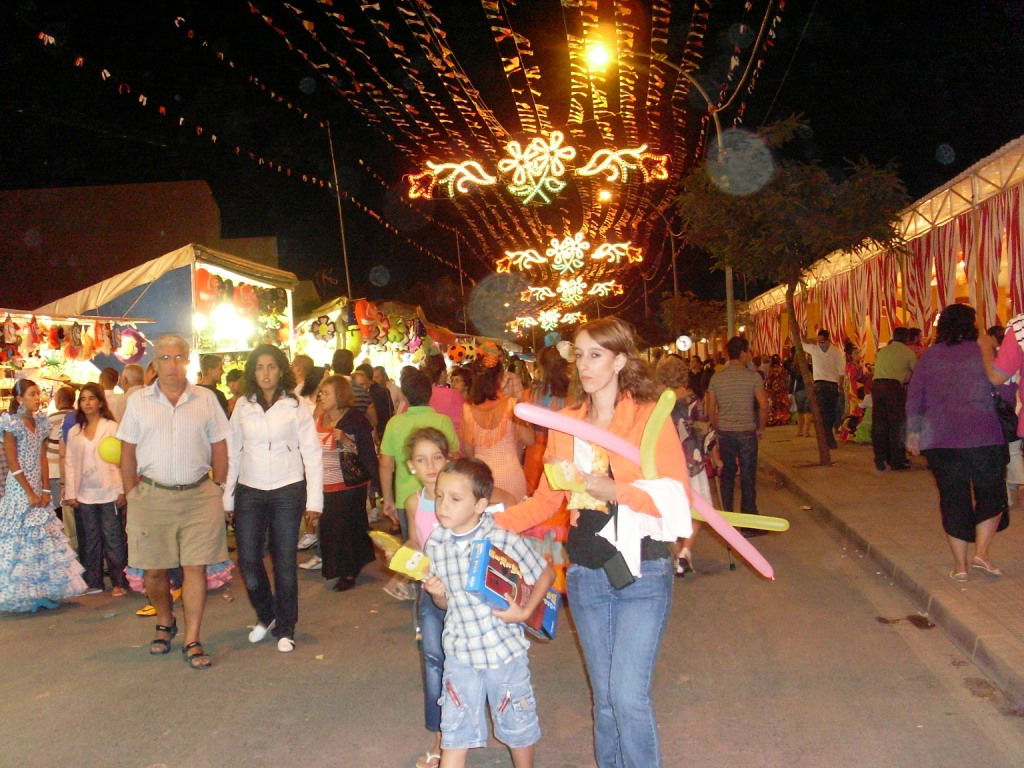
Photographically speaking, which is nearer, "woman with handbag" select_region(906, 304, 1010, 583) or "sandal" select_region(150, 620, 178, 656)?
"sandal" select_region(150, 620, 178, 656)

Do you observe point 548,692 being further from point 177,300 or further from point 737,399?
point 177,300

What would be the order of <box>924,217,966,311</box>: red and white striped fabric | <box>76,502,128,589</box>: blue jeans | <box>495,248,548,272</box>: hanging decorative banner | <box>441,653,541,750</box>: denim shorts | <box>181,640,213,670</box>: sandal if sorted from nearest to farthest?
<box>441,653,541,750</box>: denim shorts, <box>181,640,213,670</box>: sandal, <box>76,502,128,589</box>: blue jeans, <box>924,217,966,311</box>: red and white striped fabric, <box>495,248,548,272</box>: hanging decorative banner

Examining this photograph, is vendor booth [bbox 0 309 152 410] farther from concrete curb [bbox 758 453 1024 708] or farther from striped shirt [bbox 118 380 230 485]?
concrete curb [bbox 758 453 1024 708]

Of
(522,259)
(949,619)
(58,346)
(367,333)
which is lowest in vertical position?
(949,619)

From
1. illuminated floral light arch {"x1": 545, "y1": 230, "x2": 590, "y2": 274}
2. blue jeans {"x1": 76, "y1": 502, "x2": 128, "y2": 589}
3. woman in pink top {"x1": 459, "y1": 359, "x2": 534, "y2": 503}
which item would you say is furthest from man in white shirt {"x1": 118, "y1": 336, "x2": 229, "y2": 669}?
illuminated floral light arch {"x1": 545, "y1": 230, "x2": 590, "y2": 274}

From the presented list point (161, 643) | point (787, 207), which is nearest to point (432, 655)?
point (161, 643)

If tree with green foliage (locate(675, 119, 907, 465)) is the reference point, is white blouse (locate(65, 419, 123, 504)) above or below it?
below

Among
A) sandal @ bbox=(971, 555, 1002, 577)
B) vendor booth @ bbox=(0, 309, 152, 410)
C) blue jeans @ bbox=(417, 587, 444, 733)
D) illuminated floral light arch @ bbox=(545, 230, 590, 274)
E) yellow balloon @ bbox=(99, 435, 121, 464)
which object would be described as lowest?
sandal @ bbox=(971, 555, 1002, 577)

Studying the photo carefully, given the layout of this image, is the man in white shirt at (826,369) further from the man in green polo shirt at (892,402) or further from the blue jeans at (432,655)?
the blue jeans at (432,655)

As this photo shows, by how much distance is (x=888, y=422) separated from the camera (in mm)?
12797

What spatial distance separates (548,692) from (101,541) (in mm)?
4886

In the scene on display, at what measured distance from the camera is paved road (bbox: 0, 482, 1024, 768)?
4.37m

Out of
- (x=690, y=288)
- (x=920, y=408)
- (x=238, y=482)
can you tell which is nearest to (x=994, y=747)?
(x=920, y=408)

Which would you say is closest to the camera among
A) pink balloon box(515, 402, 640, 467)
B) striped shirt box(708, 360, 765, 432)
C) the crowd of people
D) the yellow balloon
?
pink balloon box(515, 402, 640, 467)
